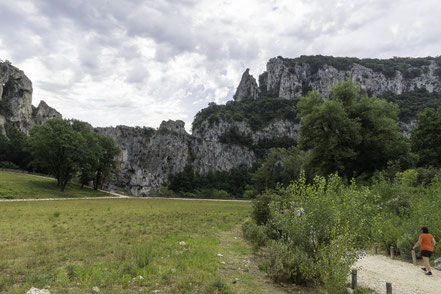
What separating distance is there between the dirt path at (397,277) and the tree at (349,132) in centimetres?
2007

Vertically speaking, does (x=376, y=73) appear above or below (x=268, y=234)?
above

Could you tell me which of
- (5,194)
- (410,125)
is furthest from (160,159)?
(410,125)

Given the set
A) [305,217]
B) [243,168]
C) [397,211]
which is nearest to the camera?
[305,217]

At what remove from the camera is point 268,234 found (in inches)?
521

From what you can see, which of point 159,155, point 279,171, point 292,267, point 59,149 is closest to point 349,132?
point 292,267

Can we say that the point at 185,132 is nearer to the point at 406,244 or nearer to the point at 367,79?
the point at 406,244

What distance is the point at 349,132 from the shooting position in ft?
97.5

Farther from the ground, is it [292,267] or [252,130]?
[252,130]

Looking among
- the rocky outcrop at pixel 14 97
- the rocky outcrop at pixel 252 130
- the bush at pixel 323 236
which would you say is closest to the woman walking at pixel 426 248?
the bush at pixel 323 236

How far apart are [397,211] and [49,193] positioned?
165 ft

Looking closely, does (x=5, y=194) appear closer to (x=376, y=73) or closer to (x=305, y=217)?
(x=305, y=217)

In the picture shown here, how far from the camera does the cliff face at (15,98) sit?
110 m

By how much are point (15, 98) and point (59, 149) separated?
9470 centimetres

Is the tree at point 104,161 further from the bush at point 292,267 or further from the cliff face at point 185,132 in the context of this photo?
the bush at point 292,267
